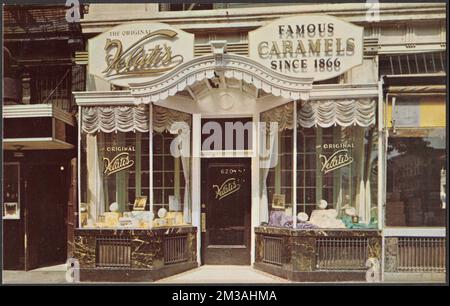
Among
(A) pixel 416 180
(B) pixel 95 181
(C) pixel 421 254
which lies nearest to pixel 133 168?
(B) pixel 95 181

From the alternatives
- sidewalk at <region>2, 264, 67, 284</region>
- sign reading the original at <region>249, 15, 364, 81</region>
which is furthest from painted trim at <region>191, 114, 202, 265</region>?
sidewalk at <region>2, 264, 67, 284</region>

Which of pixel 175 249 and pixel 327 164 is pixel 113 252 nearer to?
pixel 175 249

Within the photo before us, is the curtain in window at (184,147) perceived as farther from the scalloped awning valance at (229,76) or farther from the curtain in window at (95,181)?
the curtain in window at (95,181)

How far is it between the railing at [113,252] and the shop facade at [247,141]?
0.06ft

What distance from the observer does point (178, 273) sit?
7.41m

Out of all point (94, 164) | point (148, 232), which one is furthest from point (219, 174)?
point (94, 164)

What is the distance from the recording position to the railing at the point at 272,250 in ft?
23.7

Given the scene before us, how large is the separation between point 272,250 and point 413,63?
394 cm

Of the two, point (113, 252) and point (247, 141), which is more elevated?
point (247, 141)

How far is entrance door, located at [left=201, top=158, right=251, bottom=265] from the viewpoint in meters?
7.78

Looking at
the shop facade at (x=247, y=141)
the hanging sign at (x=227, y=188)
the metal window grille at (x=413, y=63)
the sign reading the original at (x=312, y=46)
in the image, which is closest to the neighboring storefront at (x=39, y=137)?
the shop facade at (x=247, y=141)

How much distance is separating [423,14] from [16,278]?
793cm

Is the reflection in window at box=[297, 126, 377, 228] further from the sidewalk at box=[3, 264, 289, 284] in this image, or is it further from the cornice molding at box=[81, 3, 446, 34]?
the cornice molding at box=[81, 3, 446, 34]

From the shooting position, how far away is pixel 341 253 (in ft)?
23.1
